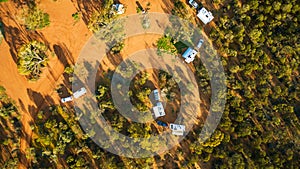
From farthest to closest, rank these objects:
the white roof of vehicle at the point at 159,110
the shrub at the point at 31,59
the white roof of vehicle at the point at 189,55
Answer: the white roof of vehicle at the point at 189,55
the white roof of vehicle at the point at 159,110
the shrub at the point at 31,59

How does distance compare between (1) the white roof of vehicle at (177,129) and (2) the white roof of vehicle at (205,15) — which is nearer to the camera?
(1) the white roof of vehicle at (177,129)

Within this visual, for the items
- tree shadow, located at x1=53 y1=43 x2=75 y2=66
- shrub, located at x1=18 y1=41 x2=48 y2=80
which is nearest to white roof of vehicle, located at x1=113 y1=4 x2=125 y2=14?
tree shadow, located at x1=53 y1=43 x2=75 y2=66

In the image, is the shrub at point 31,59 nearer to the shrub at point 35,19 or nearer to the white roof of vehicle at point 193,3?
the shrub at point 35,19

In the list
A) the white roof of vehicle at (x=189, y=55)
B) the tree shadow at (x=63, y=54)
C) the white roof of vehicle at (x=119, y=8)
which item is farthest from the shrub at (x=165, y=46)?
the tree shadow at (x=63, y=54)

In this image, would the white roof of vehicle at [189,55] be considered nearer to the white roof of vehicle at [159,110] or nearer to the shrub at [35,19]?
the white roof of vehicle at [159,110]

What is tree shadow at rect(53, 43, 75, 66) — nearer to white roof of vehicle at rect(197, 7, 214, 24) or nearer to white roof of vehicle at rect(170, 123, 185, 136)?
white roof of vehicle at rect(170, 123, 185, 136)

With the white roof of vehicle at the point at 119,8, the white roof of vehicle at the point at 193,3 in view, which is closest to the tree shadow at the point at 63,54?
the white roof of vehicle at the point at 119,8

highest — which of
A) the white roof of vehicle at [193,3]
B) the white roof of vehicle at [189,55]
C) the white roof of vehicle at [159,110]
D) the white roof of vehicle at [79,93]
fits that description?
the white roof of vehicle at [193,3]

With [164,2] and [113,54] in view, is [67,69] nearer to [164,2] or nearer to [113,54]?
[113,54]

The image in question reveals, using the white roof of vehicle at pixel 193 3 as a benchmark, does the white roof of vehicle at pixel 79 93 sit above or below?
below

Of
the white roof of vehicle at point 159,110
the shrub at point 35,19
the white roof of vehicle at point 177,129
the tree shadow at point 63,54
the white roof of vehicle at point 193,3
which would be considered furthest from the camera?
the white roof of vehicle at point 193,3

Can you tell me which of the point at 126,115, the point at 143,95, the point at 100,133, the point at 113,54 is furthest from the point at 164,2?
the point at 100,133
